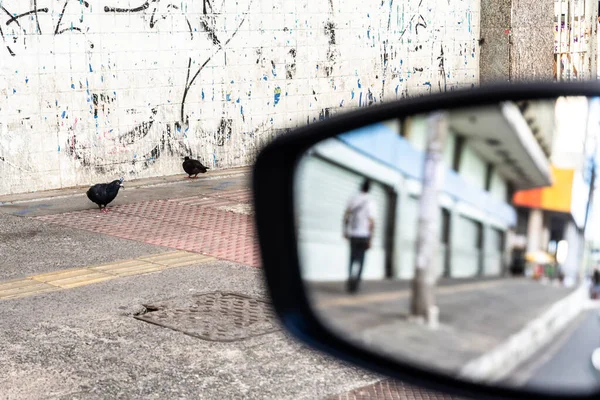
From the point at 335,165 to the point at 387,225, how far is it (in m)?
0.13

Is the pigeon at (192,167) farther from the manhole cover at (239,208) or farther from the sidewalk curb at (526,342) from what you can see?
the sidewalk curb at (526,342)

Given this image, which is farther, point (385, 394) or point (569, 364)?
point (385, 394)

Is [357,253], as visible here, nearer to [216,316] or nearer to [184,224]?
[216,316]

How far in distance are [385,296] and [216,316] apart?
4.64 m

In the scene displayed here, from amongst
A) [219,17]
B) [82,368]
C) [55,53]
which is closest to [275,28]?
[219,17]

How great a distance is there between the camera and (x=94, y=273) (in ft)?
23.2

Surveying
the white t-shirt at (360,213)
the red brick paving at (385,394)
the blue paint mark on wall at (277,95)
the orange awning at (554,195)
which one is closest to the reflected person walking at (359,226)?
the white t-shirt at (360,213)

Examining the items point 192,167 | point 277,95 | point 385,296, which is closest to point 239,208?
point 192,167

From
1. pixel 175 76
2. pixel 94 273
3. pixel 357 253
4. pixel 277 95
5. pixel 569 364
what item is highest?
pixel 357 253

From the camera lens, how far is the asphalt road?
1.07 meters

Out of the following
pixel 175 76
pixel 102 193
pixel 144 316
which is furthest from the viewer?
pixel 175 76

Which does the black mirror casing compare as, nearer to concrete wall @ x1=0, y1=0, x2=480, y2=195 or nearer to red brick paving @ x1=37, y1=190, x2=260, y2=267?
red brick paving @ x1=37, y1=190, x2=260, y2=267

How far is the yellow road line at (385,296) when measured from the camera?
3.87 ft

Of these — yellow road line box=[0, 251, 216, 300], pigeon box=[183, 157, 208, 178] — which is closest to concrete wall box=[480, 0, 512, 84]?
pigeon box=[183, 157, 208, 178]
